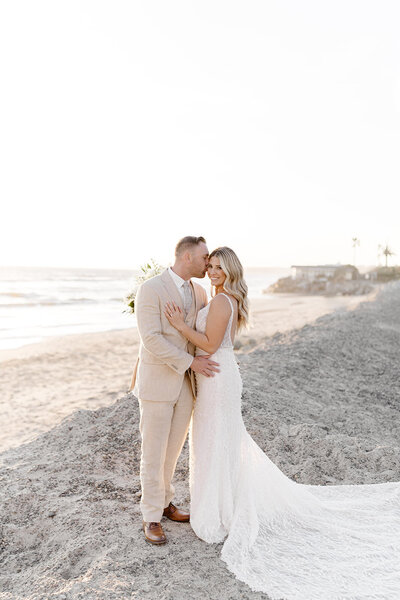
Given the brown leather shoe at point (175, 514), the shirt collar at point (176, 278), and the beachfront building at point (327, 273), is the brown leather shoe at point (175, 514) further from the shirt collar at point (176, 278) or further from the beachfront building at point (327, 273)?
the beachfront building at point (327, 273)

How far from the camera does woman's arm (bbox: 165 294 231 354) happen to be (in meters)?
3.58

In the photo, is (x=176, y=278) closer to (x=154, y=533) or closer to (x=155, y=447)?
(x=155, y=447)

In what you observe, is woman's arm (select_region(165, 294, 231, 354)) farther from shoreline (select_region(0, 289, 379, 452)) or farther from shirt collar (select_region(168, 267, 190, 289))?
shoreline (select_region(0, 289, 379, 452))

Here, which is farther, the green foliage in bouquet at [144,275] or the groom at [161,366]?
the green foliage in bouquet at [144,275]

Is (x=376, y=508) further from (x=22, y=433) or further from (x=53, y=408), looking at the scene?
(x=53, y=408)

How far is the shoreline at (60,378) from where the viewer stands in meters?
7.75

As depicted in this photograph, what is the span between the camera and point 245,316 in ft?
12.5

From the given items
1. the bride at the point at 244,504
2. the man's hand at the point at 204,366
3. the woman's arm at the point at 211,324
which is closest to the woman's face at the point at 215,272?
the bride at the point at 244,504

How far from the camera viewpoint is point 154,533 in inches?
142

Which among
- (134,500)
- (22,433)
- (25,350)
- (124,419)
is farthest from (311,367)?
(25,350)

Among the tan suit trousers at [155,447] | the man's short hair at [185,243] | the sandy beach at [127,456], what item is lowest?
the sandy beach at [127,456]

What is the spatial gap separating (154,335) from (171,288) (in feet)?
1.23

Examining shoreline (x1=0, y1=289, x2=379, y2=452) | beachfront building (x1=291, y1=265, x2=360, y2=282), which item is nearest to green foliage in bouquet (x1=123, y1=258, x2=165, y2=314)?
shoreline (x1=0, y1=289, x2=379, y2=452)

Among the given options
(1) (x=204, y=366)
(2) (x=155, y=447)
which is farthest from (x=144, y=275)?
(2) (x=155, y=447)
